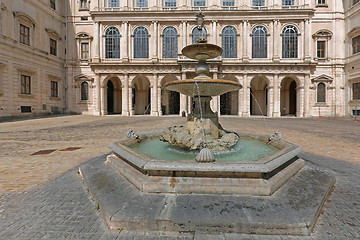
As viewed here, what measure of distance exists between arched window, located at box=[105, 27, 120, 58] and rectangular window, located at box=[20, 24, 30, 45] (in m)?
8.51

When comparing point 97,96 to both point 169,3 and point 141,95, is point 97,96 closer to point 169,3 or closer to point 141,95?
point 141,95

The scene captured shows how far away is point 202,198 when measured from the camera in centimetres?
256

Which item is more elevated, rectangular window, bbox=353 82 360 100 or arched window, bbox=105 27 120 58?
arched window, bbox=105 27 120 58

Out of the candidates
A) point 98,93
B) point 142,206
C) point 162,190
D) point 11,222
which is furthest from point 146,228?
point 98,93

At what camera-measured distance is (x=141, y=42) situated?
81.3ft

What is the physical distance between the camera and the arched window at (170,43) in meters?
24.6

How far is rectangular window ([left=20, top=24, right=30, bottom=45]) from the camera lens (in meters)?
19.5

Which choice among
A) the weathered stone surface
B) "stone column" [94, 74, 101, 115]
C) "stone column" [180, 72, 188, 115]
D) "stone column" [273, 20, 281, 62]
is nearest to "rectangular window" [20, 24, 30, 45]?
"stone column" [94, 74, 101, 115]

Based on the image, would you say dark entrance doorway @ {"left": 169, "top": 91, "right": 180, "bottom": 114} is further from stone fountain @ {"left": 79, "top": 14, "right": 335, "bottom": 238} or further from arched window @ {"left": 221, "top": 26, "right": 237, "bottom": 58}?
stone fountain @ {"left": 79, "top": 14, "right": 335, "bottom": 238}

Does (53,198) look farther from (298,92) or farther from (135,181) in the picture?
(298,92)

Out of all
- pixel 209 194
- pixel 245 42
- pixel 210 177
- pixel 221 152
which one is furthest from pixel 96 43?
pixel 209 194

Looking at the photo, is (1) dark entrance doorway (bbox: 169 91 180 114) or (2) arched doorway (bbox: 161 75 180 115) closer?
(2) arched doorway (bbox: 161 75 180 115)

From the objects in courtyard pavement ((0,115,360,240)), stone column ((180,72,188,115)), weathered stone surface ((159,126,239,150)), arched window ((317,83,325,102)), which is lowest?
courtyard pavement ((0,115,360,240))

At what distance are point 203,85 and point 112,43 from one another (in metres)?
24.8
